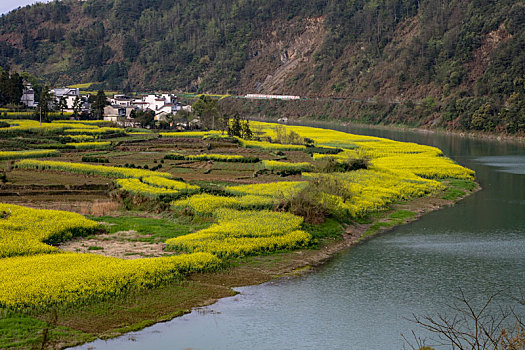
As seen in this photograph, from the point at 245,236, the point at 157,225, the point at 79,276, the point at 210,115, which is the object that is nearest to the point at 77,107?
the point at 210,115

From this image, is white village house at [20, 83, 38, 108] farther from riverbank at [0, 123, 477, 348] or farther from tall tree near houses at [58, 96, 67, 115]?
riverbank at [0, 123, 477, 348]

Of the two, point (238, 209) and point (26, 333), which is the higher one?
point (238, 209)

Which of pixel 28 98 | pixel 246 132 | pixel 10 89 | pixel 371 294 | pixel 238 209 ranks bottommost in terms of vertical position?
pixel 371 294

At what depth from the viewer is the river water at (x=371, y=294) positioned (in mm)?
19453

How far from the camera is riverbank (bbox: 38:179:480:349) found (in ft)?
63.5

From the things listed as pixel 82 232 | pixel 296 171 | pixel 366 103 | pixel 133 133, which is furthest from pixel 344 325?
pixel 366 103

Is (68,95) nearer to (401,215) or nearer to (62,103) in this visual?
(62,103)

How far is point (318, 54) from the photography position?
14775 centimetres

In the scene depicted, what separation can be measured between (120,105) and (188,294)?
3393 inches

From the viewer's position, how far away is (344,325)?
2077cm

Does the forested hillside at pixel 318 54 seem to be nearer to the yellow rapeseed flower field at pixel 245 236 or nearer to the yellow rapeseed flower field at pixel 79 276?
the yellow rapeseed flower field at pixel 245 236

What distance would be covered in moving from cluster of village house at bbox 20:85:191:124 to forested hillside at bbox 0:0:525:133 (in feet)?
117

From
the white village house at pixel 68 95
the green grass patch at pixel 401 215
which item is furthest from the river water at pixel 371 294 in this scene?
the white village house at pixel 68 95

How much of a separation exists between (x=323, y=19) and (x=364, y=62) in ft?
103
